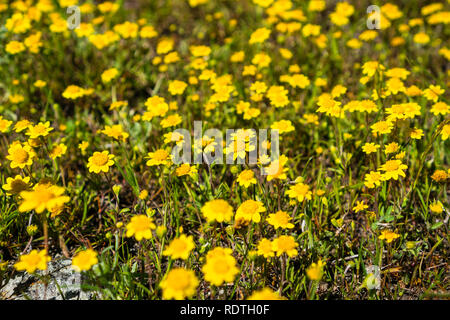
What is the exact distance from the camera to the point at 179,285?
5.33ft

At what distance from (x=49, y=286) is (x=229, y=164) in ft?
4.75

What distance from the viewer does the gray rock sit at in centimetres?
212

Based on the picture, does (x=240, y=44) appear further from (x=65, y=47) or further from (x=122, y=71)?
(x=65, y=47)

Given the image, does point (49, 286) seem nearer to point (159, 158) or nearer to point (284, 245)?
point (159, 158)

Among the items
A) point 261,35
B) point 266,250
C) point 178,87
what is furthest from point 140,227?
point 261,35

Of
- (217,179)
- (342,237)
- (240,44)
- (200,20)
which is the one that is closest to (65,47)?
(200,20)

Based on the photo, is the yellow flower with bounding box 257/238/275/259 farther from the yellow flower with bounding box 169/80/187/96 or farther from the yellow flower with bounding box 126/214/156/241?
the yellow flower with bounding box 169/80/187/96

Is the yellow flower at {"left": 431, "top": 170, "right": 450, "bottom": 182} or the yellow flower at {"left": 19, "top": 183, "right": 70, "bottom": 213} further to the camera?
the yellow flower at {"left": 431, "top": 170, "right": 450, "bottom": 182}

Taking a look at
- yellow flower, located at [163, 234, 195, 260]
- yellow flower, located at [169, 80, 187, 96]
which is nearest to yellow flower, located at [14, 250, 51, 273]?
yellow flower, located at [163, 234, 195, 260]

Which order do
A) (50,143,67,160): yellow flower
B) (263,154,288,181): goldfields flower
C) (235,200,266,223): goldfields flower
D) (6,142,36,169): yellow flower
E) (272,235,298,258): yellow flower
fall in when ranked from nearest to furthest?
(272,235,298,258): yellow flower → (235,200,266,223): goldfields flower → (263,154,288,181): goldfields flower → (6,142,36,169): yellow flower → (50,143,67,160): yellow flower

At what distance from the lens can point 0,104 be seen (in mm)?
3555

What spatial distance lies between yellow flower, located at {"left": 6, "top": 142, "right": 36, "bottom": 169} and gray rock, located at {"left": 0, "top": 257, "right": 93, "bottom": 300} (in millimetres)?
643

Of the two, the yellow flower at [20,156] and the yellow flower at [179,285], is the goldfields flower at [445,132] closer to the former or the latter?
the yellow flower at [179,285]
